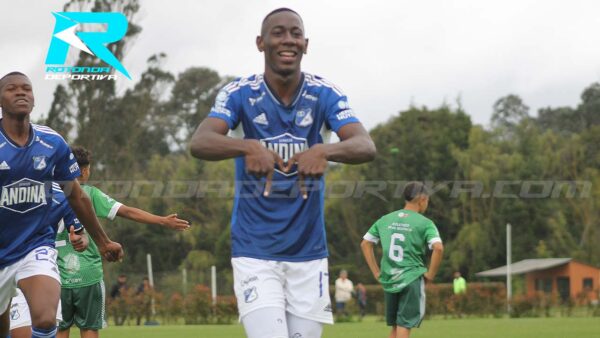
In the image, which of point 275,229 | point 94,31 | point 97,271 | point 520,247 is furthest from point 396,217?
point 520,247

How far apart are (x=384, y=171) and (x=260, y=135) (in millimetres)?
66117

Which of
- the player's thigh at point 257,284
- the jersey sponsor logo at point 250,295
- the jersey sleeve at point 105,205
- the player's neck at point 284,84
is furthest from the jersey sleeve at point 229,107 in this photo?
the jersey sleeve at point 105,205

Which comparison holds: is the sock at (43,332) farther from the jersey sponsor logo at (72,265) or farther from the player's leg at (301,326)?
the player's leg at (301,326)

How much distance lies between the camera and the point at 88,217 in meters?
9.59

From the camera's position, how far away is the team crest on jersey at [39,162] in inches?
353

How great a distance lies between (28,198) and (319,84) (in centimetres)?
351

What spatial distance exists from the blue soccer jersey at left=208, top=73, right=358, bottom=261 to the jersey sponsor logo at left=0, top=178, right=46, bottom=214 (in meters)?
3.04

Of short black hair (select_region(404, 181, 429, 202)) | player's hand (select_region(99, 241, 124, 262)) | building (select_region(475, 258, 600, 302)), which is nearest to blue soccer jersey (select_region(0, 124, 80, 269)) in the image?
player's hand (select_region(99, 241, 124, 262))

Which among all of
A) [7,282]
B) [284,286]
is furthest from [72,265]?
[284,286]

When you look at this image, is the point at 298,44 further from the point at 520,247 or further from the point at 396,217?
the point at 520,247

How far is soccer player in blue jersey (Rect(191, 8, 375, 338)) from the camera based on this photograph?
6383mm

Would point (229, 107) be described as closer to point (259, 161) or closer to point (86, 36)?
point (259, 161)

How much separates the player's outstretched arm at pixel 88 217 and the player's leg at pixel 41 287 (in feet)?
1.61

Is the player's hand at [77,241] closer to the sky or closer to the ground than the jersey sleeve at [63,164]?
closer to the ground
